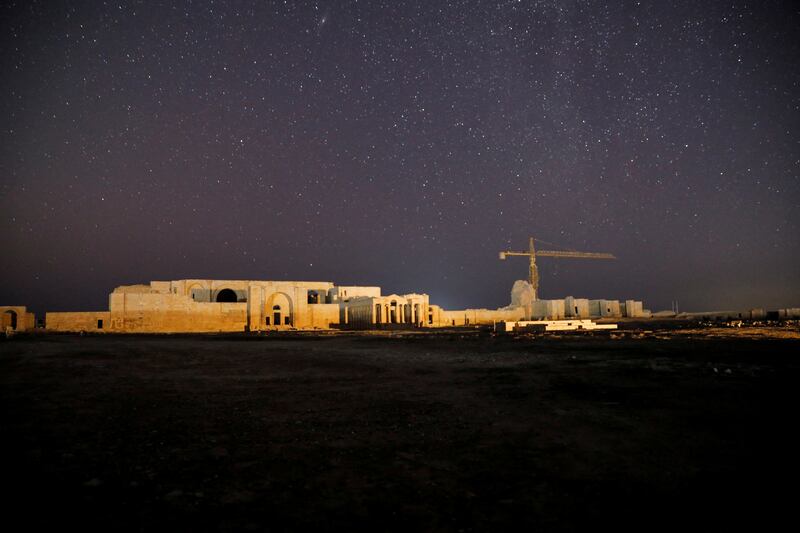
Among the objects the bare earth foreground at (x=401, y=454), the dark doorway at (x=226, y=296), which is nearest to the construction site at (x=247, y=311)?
the dark doorway at (x=226, y=296)

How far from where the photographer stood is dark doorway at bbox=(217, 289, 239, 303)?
60144 mm

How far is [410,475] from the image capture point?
4.45 m

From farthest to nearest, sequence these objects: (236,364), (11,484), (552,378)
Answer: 1. (236,364)
2. (552,378)
3. (11,484)

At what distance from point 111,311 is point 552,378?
146ft

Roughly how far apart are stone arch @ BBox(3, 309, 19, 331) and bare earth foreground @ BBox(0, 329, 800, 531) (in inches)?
1818

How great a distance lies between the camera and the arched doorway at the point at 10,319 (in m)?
45.4

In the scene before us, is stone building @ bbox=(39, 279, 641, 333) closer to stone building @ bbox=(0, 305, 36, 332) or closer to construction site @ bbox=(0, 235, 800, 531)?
stone building @ bbox=(0, 305, 36, 332)

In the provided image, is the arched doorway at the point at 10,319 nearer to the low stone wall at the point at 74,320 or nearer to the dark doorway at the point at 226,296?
the low stone wall at the point at 74,320

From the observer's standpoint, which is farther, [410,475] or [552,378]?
[552,378]

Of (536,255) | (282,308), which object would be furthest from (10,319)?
(536,255)

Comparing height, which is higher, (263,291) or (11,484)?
(263,291)

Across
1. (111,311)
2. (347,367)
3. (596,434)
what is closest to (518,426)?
(596,434)

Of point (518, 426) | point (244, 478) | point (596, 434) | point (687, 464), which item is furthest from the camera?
point (518, 426)

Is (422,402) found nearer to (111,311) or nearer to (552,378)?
(552,378)
